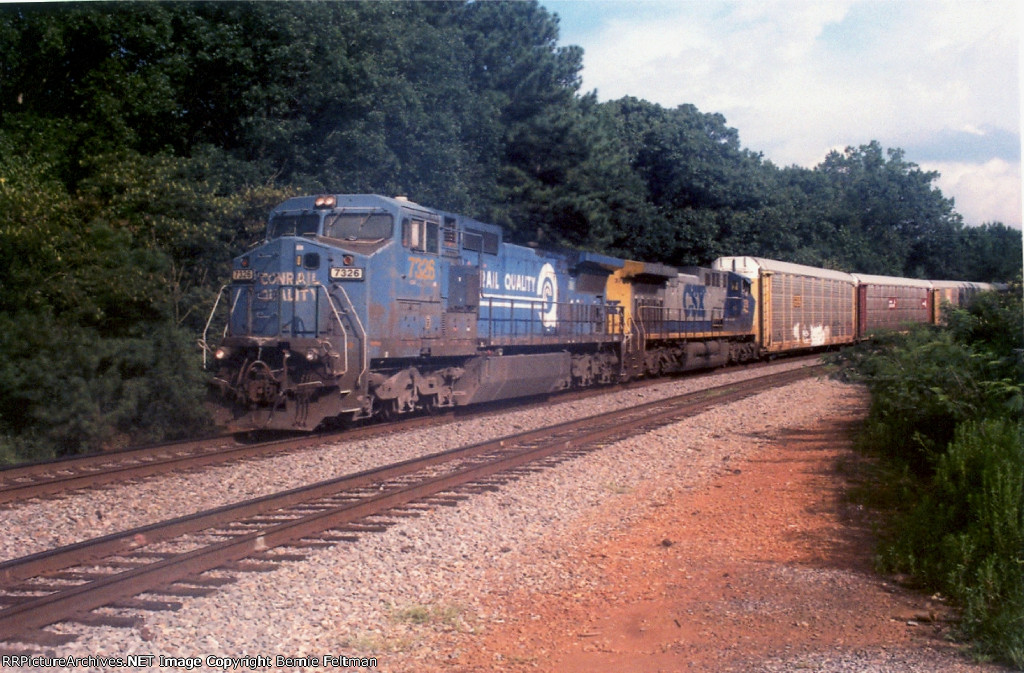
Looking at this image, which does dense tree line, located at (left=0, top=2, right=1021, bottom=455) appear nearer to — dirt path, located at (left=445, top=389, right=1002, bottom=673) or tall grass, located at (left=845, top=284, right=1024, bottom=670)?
tall grass, located at (left=845, top=284, right=1024, bottom=670)

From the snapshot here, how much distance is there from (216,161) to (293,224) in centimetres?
666

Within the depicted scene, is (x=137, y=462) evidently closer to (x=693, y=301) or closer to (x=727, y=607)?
(x=727, y=607)

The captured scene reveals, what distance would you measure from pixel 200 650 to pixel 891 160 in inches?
1049

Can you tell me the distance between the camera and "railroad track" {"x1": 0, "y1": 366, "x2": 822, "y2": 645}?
483 cm

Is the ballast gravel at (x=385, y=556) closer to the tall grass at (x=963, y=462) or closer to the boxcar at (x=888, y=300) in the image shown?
the tall grass at (x=963, y=462)

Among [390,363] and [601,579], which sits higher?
[390,363]

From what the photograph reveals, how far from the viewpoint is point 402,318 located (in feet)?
39.0

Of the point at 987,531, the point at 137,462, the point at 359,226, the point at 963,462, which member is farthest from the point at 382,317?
the point at 987,531

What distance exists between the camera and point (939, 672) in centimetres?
404

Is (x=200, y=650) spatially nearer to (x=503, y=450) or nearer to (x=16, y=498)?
(x=16, y=498)

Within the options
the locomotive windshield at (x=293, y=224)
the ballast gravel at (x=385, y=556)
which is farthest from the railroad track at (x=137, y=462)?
the locomotive windshield at (x=293, y=224)

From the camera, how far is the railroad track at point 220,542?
190 inches

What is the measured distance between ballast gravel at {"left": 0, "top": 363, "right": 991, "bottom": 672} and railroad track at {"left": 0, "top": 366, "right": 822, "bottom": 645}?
18 cm

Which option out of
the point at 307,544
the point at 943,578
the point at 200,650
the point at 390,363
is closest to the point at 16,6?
the point at 390,363
